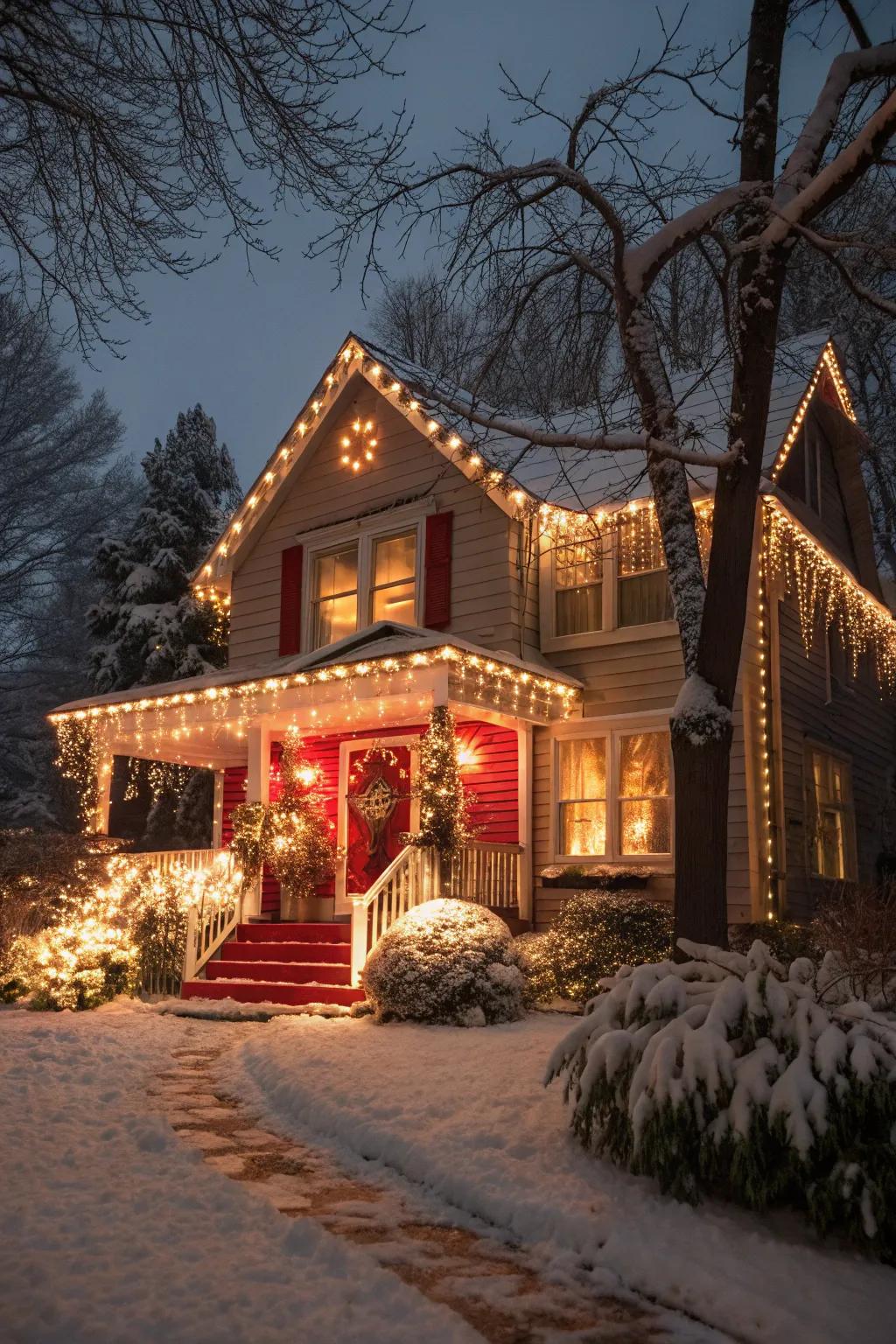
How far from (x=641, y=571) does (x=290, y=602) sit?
526cm

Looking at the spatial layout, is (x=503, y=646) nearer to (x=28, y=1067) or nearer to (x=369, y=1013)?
(x=369, y=1013)

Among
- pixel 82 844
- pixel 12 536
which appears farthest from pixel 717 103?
pixel 12 536

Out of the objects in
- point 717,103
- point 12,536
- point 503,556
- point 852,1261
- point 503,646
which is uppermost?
point 12,536

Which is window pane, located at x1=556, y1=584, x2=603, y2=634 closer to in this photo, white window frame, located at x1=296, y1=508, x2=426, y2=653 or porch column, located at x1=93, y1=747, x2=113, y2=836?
white window frame, located at x1=296, y1=508, x2=426, y2=653

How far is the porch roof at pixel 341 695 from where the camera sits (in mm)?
11602

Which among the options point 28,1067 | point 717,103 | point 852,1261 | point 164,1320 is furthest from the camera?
point 717,103

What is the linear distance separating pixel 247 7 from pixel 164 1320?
570 cm

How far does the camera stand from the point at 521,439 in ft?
40.2

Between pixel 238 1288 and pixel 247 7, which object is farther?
pixel 247 7

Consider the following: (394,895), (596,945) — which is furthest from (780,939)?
(394,895)

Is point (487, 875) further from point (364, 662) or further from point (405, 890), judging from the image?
point (364, 662)

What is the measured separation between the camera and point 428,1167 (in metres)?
5.05

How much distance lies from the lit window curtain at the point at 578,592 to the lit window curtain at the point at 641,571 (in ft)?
1.03

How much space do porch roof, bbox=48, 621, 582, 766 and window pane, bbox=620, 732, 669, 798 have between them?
0.85 m
